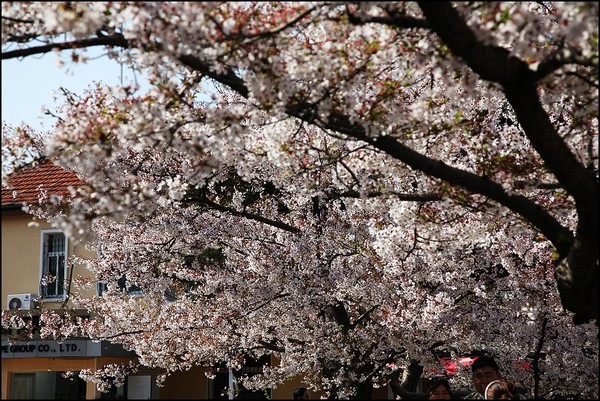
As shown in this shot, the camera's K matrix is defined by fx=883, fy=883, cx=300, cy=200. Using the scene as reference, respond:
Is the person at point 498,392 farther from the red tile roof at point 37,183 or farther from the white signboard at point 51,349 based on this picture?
the red tile roof at point 37,183

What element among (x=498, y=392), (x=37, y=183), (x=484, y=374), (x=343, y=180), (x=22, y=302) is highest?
(x=37, y=183)

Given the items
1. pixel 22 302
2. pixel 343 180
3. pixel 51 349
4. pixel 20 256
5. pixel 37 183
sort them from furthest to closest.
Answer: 1. pixel 37 183
2. pixel 20 256
3. pixel 22 302
4. pixel 51 349
5. pixel 343 180

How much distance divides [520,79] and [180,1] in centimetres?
257

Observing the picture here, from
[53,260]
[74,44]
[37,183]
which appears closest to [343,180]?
[74,44]

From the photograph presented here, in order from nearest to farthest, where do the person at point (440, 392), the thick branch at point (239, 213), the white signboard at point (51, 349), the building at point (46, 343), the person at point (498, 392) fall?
1. the person at point (498, 392)
2. the person at point (440, 392)
3. the thick branch at point (239, 213)
4. the white signboard at point (51, 349)
5. the building at point (46, 343)

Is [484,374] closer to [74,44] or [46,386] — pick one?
[74,44]

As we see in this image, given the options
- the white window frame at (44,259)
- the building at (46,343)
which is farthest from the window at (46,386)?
the white window frame at (44,259)

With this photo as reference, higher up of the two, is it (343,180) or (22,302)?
(22,302)

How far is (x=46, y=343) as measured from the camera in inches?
897

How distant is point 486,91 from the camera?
8078mm

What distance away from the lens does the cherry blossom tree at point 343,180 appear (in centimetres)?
671

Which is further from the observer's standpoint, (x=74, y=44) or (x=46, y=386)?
(x=46, y=386)

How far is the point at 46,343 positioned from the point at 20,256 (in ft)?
9.29

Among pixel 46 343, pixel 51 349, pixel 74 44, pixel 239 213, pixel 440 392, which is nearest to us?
pixel 74 44
